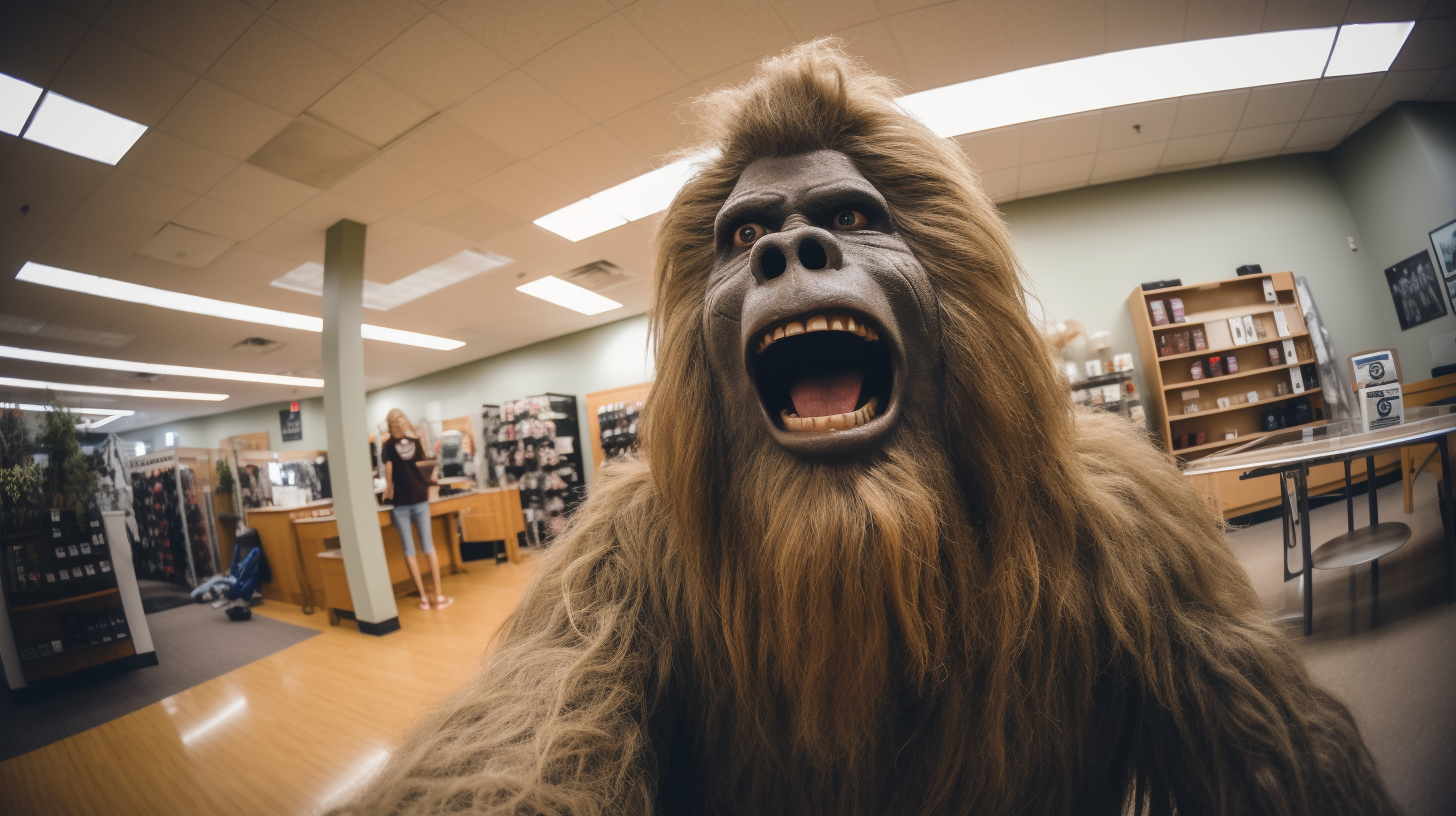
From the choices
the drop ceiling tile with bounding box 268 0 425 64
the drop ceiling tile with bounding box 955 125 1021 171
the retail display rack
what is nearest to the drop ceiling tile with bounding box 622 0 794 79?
the drop ceiling tile with bounding box 268 0 425 64

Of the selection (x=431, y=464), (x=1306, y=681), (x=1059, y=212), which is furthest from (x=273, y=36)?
(x=1059, y=212)

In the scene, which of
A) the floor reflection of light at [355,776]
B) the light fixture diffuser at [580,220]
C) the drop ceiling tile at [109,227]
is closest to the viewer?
the floor reflection of light at [355,776]

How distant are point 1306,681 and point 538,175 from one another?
4.12 meters

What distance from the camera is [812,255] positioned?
1.71 feet

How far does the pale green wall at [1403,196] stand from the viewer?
7.38 feet

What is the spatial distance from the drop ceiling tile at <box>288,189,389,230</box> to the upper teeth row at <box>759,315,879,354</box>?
14.2ft

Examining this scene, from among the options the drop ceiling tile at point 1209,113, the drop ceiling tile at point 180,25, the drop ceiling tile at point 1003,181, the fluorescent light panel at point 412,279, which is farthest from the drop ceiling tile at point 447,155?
the drop ceiling tile at point 1209,113

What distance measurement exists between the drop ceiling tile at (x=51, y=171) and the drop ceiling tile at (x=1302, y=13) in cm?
623

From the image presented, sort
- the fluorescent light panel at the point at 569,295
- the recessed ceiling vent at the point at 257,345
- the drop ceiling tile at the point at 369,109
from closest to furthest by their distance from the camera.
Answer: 1. the drop ceiling tile at the point at 369,109
2. the fluorescent light panel at the point at 569,295
3. the recessed ceiling vent at the point at 257,345

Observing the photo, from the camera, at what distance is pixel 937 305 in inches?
22.0

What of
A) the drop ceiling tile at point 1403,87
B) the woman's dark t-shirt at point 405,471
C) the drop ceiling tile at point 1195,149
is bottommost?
the woman's dark t-shirt at point 405,471

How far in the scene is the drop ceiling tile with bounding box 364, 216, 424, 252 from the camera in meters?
4.02

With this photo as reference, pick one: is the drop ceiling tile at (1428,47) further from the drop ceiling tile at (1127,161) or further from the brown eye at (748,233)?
the brown eye at (748,233)

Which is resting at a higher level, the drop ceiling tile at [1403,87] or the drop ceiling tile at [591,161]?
the drop ceiling tile at [591,161]
